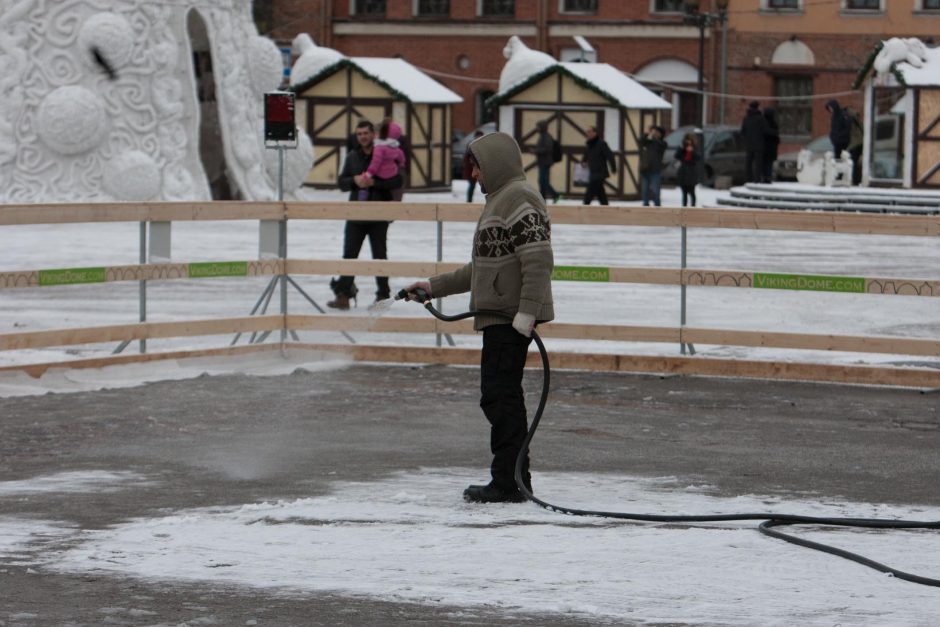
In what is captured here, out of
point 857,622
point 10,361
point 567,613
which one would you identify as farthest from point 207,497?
point 10,361

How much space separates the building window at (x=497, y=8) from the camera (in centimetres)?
6019

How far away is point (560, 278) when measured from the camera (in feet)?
46.5

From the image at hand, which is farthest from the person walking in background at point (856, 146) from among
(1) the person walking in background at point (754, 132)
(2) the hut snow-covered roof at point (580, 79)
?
(2) the hut snow-covered roof at point (580, 79)

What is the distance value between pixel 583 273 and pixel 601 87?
2639cm

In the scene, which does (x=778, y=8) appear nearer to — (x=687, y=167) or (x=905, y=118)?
(x=905, y=118)

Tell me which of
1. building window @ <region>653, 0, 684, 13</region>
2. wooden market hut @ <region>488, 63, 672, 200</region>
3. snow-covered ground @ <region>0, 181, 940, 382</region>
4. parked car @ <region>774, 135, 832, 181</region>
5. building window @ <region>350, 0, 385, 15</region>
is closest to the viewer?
snow-covered ground @ <region>0, 181, 940, 382</region>

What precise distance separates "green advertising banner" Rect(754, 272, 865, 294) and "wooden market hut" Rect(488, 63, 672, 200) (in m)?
26.8

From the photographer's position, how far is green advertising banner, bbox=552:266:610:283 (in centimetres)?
1394

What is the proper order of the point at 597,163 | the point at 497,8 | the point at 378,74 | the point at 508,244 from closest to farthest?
the point at 508,244, the point at 597,163, the point at 378,74, the point at 497,8

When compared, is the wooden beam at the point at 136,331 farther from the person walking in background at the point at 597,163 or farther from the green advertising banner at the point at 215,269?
the person walking in background at the point at 597,163

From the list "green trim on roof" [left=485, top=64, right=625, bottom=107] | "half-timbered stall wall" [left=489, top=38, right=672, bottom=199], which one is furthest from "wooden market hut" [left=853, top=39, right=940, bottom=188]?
"green trim on roof" [left=485, top=64, right=625, bottom=107]

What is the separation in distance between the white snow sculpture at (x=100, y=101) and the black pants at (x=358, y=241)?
1360 centimetres

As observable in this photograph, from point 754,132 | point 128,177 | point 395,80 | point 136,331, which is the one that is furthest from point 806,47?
point 136,331

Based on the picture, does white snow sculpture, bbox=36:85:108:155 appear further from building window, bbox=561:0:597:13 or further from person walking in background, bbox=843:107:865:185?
building window, bbox=561:0:597:13
